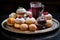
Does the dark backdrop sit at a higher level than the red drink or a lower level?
lower

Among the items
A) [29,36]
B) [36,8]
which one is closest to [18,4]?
[36,8]

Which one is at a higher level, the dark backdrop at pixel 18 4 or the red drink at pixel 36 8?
the red drink at pixel 36 8

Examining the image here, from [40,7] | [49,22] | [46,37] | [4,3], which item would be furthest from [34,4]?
[4,3]

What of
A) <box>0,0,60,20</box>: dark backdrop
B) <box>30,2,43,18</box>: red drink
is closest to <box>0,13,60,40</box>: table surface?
<box>30,2,43,18</box>: red drink

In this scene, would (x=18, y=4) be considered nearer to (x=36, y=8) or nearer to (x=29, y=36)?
(x=36, y=8)

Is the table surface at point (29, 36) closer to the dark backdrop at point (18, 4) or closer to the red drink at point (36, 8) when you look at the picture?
the red drink at point (36, 8)

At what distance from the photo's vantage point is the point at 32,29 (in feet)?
4.30

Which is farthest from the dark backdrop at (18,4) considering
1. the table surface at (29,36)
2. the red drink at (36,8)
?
the table surface at (29,36)

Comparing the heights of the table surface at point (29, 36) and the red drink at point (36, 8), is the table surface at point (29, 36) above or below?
below

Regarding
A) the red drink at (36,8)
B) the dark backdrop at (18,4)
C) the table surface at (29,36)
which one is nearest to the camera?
the table surface at (29,36)

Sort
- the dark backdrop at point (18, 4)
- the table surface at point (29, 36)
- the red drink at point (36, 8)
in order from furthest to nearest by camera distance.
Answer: the dark backdrop at point (18, 4) < the red drink at point (36, 8) < the table surface at point (29, 36)

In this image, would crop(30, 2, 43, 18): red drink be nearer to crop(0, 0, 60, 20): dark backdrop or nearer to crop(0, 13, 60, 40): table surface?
crop(0, 13, 60, 40): table surface

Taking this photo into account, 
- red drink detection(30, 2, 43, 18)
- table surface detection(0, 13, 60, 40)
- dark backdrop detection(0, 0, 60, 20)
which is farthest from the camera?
dark backdrop detection(0, 0, 60, 20)

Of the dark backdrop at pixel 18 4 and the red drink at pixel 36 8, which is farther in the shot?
the dark backdrop at pixel 18 4
